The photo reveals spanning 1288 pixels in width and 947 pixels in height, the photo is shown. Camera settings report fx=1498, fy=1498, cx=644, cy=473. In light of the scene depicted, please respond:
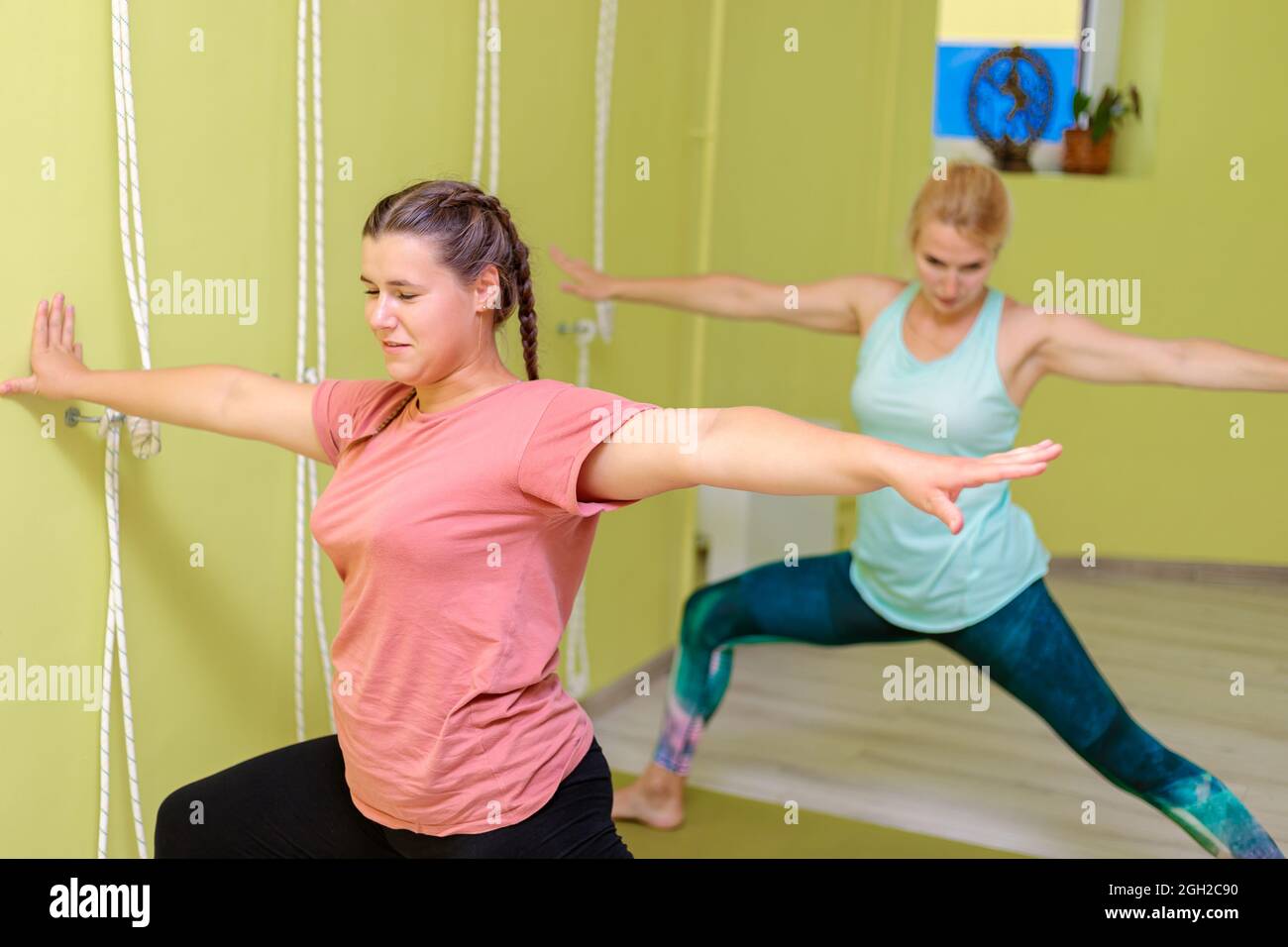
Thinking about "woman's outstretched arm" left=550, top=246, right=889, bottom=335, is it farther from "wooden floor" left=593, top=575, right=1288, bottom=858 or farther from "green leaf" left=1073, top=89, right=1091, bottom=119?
"green leaf" left=1073, top=89, right=1091, bottom=119

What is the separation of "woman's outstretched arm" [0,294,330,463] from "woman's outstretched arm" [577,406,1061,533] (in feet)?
1.59

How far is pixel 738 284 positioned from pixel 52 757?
152 centimetres

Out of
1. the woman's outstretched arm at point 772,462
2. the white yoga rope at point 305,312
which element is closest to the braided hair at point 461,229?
the woman's outstretched arm at point 772,462

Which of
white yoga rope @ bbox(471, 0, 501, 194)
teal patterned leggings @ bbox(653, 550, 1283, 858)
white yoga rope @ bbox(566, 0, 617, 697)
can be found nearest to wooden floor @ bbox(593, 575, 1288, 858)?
white yoga rope @ bbox(566, 0, 617, 697)

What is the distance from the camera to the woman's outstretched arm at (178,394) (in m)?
1.94

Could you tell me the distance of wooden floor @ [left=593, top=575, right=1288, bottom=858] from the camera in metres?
3.09

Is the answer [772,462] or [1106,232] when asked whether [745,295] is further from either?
[1106,232]

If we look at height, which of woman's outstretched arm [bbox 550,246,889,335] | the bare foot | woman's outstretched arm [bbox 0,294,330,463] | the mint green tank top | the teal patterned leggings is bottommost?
the bare foot

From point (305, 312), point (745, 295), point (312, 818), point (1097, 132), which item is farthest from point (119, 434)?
point (1097, 132)

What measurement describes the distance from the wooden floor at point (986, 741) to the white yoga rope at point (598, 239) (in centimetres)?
20

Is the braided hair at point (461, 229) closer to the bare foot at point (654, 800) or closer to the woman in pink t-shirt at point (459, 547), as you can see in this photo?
the woman in pink t-shirt at point (459, 547)

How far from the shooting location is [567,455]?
1.66 meters
